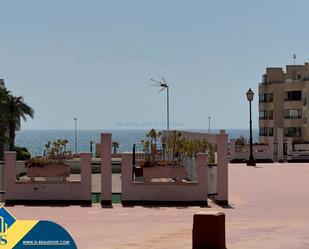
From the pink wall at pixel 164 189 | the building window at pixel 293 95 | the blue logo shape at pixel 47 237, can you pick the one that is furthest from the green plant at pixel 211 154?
the building window at pixel 293 95

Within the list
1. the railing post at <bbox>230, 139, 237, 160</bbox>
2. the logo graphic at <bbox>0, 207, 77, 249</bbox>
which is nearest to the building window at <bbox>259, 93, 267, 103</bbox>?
the railing post at <bbox>230, 139, 237, 160</bbox>

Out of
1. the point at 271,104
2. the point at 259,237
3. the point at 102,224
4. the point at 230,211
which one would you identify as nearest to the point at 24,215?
the point at 102,224

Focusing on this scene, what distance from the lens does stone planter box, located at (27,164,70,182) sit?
2362cm

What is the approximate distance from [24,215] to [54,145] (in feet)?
20.7

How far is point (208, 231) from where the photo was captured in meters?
13.6

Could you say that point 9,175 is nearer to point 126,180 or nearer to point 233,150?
point 126,180

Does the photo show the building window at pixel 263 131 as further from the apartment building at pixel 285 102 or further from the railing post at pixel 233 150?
the railing post at pixel 233 150

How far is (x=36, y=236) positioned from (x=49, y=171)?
15.0m

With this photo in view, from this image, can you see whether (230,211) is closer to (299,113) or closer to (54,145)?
(54,145)

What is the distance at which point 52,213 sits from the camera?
2077 cm

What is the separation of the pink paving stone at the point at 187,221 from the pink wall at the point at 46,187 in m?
0.88

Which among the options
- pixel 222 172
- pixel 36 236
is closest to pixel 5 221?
pixel 36 236

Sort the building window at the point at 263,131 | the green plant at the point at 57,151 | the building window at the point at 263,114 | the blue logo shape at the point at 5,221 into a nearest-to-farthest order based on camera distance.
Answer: the blue logo shape at the point at 5,221 < the green plant at the point at 57,151 < the building window at the point at 263,114 < the building window at the point at 263,131

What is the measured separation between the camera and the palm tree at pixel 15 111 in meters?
64.6
